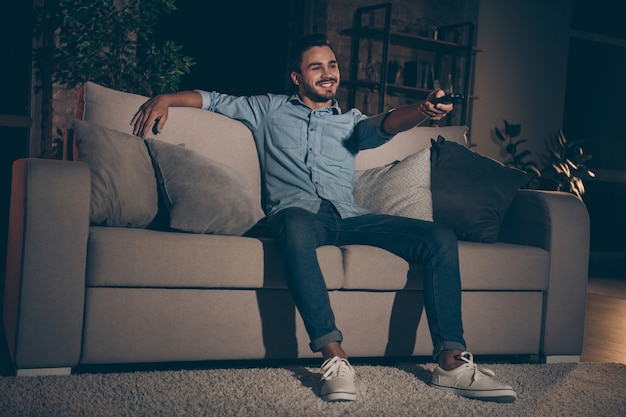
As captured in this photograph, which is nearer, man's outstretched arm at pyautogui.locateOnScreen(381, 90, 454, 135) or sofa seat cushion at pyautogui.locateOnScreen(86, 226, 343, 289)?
sofa seat cushion at pyautogui.locateOnScreen(86, 226, 343, 289)

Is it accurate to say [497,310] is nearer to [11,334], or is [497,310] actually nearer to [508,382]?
[508,382]

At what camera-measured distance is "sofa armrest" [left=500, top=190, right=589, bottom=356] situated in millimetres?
2559

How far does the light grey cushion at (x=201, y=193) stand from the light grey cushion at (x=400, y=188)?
508 millimetres

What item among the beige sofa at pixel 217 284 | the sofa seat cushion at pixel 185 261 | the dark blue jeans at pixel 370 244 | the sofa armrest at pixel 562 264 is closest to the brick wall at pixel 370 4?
the beige sofa at pixel 217 284

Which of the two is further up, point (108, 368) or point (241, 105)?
point (241, 105)

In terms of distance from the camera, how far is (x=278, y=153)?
103 inches

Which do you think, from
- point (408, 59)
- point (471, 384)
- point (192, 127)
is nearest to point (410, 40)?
point (408, 59)

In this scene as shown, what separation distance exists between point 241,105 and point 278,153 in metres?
0.26

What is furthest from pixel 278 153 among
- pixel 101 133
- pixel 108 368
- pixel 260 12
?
pixel 260 12

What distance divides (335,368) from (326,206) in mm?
698

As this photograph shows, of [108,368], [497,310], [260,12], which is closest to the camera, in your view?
[108,368]

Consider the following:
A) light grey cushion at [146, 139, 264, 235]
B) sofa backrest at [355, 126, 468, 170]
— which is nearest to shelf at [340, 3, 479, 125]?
sofa backrest at [355, 126, 468, 170]

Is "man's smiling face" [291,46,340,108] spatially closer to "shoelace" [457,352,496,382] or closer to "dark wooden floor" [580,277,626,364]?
"shoelace" [457,352,496,382]

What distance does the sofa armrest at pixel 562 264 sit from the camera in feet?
8.39
